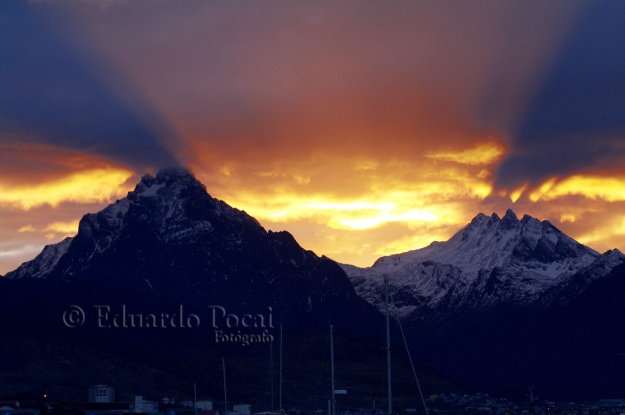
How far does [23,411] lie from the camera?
199m
